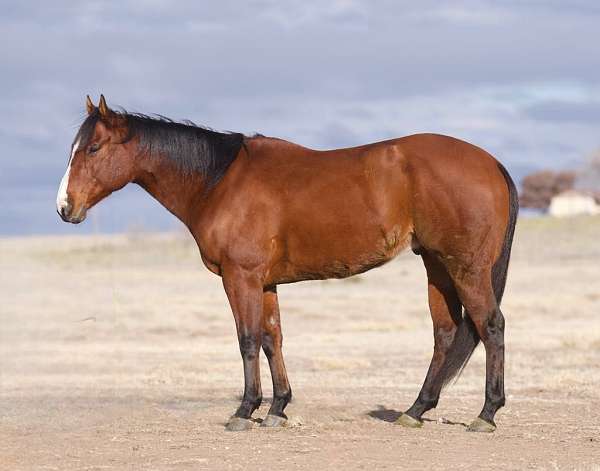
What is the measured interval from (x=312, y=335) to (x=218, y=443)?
12.9m

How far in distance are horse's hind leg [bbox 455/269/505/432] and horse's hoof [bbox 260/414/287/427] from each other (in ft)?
5.14

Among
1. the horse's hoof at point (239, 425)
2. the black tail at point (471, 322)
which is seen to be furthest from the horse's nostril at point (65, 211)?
the black tail at point (471, 322)

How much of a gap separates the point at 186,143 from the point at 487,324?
297 cm

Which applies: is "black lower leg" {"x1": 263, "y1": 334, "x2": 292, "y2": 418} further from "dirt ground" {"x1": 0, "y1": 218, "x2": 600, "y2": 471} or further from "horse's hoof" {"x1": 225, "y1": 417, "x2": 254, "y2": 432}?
"horse's hoof" {"x1": 225, "y1": 417, "x2": 254, "y2": 432}

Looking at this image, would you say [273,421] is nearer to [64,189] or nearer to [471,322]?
[471,322]

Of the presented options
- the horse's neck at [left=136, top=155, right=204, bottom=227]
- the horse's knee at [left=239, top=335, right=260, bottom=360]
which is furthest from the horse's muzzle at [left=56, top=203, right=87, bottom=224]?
the horse's knee at [left=239, top=335, right=260, bottom=360]

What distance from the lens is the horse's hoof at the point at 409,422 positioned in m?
9.75

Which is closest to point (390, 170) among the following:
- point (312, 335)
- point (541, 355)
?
point (541, 355)

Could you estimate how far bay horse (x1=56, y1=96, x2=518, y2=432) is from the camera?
9.30m

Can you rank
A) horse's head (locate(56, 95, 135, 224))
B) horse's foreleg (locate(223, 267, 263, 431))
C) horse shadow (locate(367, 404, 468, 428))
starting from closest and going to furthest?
horse's foreleg (locate(223, 267, 263, 431)), horse's head (locate(56, 95, 135, 224)), horse shadow (locate(367, 404, 468, 428))

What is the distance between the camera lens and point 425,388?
32.3ft

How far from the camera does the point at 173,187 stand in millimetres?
10031

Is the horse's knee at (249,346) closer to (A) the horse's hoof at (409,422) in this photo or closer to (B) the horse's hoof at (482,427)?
(A) the horse's hoof at (409,422)

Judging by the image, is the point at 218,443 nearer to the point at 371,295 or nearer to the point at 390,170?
the point at 390,170
